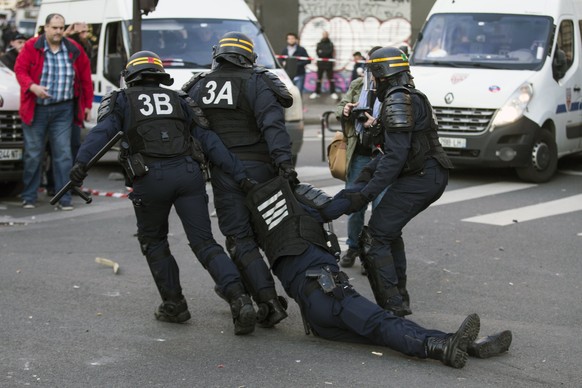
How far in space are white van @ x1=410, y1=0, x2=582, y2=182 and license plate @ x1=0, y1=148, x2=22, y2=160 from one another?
194 inches

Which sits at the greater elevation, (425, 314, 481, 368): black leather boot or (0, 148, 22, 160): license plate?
(425, 314, 481, 368): black leather boot

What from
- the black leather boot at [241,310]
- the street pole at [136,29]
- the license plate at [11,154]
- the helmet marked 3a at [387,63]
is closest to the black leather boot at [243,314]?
the black leather boot at [241,310]

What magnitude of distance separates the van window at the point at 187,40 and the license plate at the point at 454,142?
2409mm

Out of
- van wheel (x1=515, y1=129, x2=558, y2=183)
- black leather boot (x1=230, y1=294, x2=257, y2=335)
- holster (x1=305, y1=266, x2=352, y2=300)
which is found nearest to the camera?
holster (x1=305, y1=266, x2=352, y2=300)

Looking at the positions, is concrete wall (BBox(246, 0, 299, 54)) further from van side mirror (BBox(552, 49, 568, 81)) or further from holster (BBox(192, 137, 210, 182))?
holster (BBox(192, 137, 210, 182))

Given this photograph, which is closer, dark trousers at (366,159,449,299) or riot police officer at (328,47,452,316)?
riot police officer at (328,47,452,316)

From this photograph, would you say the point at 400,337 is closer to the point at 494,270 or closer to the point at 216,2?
the point at 494,270

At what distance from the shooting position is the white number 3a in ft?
22.8

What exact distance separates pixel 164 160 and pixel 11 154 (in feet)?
17.6

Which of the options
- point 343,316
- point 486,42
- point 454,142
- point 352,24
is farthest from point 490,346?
point 352,24

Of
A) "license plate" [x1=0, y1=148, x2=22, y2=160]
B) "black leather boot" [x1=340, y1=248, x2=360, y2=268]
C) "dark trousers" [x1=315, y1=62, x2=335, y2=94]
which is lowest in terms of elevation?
"dark trousers" [x1=315, y1=62, x2=335, y2=94]

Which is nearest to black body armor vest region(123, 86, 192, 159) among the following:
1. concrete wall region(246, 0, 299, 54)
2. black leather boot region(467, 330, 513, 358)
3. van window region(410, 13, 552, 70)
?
black leather boot region(467, 330, 513, 358)

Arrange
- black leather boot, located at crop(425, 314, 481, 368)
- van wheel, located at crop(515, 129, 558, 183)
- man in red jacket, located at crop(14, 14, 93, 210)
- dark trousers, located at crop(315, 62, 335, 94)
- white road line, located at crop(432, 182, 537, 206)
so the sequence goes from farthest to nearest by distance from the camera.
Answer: dark trousers, located at crop(315, 62, 335, 94) → van wheel, located at crop(515, 129, 558, 183) → white road line, located at crop(432, 182, 537, 206) → man in red jacket, located at crop(14, 14, 93, 210) → black leather boot, located at crop(425, 314, 481, 368)

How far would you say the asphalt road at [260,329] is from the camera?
5957mm
